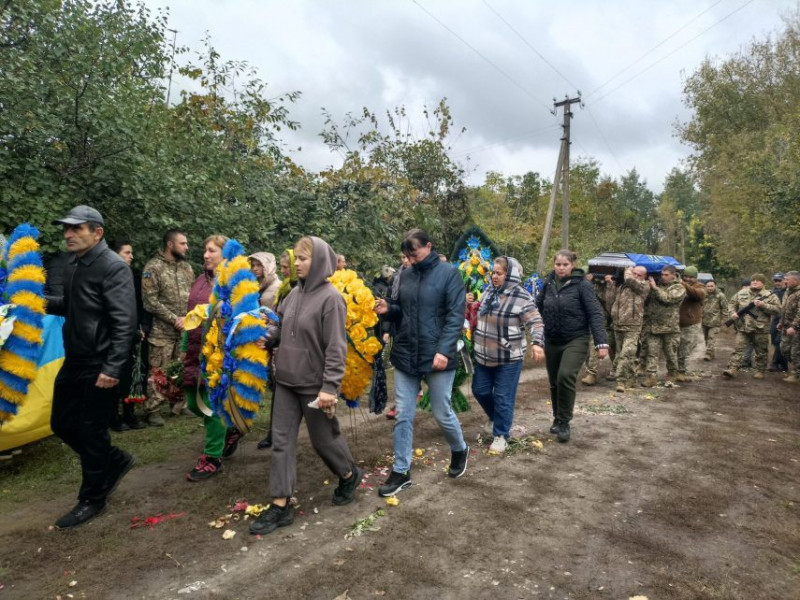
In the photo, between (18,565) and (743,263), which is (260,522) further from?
(743,263)

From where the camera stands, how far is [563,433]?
5.90 meters

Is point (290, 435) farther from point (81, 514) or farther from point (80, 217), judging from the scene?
point (80, 217)

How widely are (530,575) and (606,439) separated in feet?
10.4

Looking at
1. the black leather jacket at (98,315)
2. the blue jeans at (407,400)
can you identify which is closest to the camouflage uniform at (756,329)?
the blue jeans at (407,400)

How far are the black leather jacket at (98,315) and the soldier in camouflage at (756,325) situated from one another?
410 inches

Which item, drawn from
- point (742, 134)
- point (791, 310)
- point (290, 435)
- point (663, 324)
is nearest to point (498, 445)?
point (290, 435)

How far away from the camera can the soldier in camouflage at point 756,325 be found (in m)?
10.4

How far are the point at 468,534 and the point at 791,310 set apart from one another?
9230mm

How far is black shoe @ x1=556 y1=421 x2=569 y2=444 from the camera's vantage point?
5848 millimetres

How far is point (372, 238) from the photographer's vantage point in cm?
→ 1007

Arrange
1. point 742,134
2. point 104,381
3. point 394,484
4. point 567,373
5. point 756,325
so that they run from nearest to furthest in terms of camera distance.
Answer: point 104,381 → point 394,484 → point 567,373 → point 756,325 → point 742,134

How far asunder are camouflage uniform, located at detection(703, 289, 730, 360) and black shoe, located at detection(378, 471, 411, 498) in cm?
1038

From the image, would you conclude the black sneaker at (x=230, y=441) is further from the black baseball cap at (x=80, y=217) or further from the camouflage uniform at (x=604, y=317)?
the camouflage uniform at (x=604, y=317)

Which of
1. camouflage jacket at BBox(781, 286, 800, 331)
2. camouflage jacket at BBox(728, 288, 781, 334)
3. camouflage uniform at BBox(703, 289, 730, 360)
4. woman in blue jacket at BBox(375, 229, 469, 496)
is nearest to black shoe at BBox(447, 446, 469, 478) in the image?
woman in blue jacket at BBox(375, 229, 469, 496)
